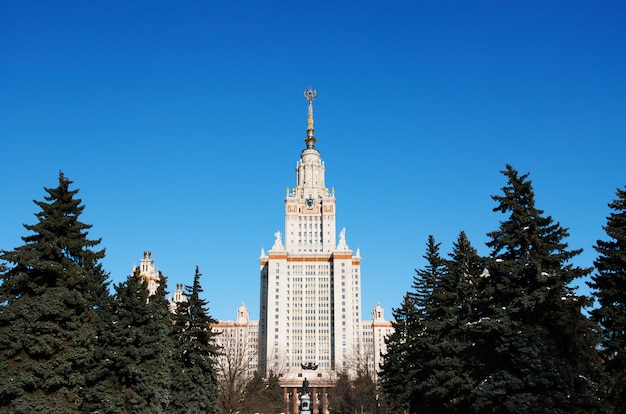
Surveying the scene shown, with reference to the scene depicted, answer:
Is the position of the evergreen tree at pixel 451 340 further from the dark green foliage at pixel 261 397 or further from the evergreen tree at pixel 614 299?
the dark green foliage at pixel 261 397

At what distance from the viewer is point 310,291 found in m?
144

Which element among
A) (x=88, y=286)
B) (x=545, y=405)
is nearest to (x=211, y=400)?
(x=88, y=286)

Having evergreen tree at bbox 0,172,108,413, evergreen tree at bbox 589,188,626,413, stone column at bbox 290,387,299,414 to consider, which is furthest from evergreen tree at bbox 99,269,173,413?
stone column at bbox 290,387,299,414

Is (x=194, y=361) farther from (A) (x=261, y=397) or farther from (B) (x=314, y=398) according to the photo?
(B) (x=314, y=398)

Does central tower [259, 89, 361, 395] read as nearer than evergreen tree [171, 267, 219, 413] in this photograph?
No

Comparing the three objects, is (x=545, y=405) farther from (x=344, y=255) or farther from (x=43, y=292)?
(x=344, y=255)

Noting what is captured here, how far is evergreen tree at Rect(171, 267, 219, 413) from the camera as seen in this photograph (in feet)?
140

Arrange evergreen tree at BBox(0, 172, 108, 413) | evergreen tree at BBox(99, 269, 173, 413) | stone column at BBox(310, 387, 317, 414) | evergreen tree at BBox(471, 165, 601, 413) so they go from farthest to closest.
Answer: stone column at BBox(310, 387, 317, 414) → evergreen tree at BBox(99, 269, 173, 413) → evergreen tree at BBox(0, 172, 108, 413) → evergreen tree at BBox(471, 165, 601, 413)

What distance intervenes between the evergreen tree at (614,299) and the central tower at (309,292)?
343 ft

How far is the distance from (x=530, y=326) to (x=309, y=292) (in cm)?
12007

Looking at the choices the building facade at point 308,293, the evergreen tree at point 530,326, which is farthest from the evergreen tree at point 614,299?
the building facade at point 308,293

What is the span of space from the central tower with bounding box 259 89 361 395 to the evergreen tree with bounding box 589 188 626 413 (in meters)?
105

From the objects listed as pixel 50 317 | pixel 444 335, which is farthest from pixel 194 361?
pixel 444 335

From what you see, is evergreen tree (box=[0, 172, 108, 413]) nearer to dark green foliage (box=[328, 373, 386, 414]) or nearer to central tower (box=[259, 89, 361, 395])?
dark green foliage (box=[328, 373, 386, 414])
